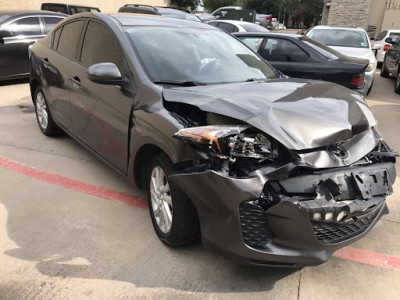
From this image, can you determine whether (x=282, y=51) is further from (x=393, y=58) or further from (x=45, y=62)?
(x=393, y=58)

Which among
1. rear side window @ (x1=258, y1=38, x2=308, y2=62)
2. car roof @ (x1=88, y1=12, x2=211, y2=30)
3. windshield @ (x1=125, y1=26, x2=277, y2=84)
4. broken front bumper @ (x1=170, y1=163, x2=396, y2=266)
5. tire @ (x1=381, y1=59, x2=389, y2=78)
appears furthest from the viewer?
tire @ (x1=381, y1=59, x2=389, y2=78)

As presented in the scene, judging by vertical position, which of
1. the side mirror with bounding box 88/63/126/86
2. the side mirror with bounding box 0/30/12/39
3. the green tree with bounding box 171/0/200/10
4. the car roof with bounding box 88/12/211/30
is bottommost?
the green tree with bounding box 171/0/200/10

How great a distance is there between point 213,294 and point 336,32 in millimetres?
8953

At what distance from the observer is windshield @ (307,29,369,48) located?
31.0ft

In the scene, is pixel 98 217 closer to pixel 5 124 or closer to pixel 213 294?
pixel 213 294

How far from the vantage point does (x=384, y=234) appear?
3.25m

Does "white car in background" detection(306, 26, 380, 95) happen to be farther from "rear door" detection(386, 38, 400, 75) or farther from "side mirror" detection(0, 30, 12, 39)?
"side mirror" detection(0, 30, 12, 39)

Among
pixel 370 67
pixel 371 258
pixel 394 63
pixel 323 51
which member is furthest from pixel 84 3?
pixel 371 258

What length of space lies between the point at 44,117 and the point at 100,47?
2066 mm

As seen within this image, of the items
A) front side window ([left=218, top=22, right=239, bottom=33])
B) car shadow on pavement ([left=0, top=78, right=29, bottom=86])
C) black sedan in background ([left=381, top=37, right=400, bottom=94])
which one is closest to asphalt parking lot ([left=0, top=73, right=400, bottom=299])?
car shadow on pavement ([left=0, top=78, right=29, bottom=86])

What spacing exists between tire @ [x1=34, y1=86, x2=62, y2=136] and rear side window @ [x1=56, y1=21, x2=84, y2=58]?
865mm

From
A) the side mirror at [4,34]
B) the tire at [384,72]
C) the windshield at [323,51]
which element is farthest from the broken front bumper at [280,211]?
the tire at [384,72]

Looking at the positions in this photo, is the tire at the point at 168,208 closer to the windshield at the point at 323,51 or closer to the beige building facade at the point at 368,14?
the windshield at the point at 323,51

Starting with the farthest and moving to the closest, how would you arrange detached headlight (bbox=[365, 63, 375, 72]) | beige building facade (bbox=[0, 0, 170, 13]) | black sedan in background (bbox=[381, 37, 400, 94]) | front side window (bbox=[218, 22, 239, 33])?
beige building facade (bbox=[0, 0, 170, 13])
front side window (bbox=[218, 22, 239, 33])
black sedan in background (bbox=[381, 37, 400, 94])
detached headlight (bbox=[365, 63, 375, 72])
